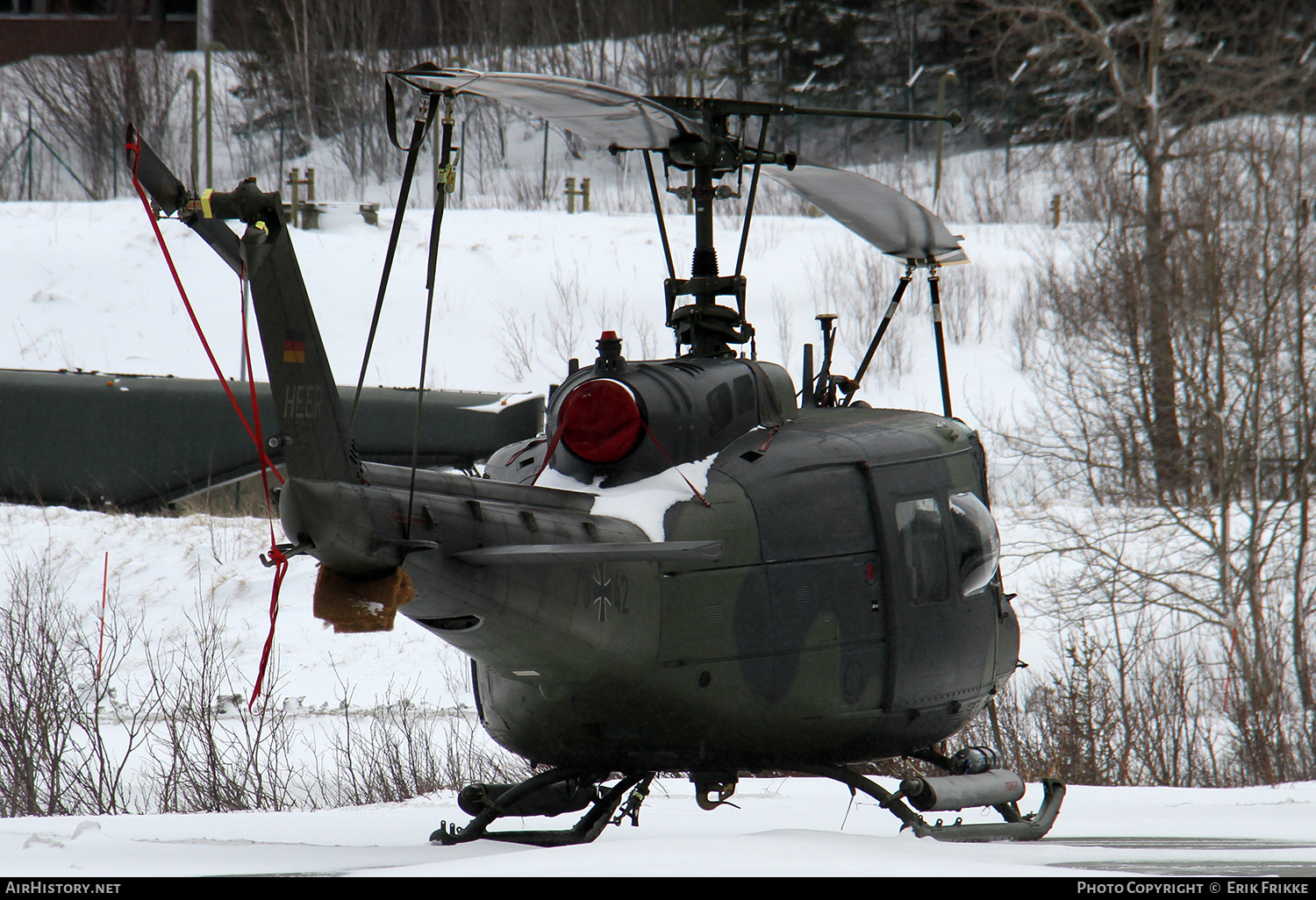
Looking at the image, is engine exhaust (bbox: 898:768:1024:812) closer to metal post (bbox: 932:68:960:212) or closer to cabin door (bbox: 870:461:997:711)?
cabin door (bbox: 870:461:997:711)

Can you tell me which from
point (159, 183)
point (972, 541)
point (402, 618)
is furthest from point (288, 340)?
point (402, 618)

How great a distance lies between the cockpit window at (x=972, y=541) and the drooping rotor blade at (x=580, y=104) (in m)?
2.12

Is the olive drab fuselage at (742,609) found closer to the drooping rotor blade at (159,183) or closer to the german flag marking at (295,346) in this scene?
the german flag marking at (295,346)

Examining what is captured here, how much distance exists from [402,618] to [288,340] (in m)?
11.9

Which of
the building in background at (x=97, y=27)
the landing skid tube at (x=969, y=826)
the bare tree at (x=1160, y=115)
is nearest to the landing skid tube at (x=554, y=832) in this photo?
the landing skid tube at (x=969, y=826)

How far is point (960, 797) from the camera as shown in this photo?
571cm

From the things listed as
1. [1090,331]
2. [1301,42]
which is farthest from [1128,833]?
[1301,42]

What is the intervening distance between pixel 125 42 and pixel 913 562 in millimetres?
40842

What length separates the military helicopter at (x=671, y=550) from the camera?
3.93 metres

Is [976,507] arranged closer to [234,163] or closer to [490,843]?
[490,843]

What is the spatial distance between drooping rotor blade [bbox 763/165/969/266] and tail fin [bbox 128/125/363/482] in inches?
124

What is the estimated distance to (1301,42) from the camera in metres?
28.2

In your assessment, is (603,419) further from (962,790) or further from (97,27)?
(97,27)

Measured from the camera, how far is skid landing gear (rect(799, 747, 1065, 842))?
5445 mm
